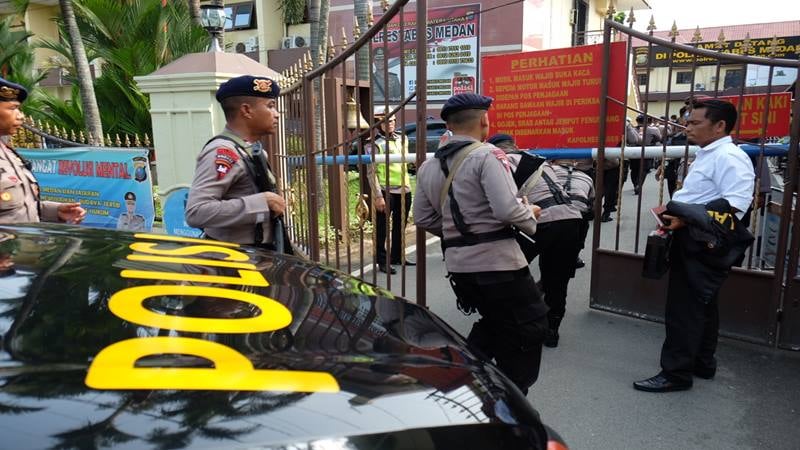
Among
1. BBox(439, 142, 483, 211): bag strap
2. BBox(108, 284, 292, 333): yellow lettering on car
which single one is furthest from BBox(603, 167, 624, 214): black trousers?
BBox(108, 284, 292, 333): yellow lettering on car

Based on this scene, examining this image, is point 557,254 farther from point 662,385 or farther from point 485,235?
point 485,235

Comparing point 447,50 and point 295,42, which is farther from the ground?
point 295,42

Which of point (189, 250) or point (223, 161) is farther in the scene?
point (223, 161)

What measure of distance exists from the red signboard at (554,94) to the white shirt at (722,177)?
1.03 meters

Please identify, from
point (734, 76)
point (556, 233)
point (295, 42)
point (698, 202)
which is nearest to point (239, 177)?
point (556, 233)

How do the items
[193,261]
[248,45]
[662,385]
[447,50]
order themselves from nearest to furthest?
[193,261] < [662,385] < [447,50] < [248,45]

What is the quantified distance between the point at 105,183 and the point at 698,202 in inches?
202

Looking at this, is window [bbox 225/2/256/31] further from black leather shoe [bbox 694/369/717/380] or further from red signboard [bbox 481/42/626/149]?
black leather shoe [bbox 694/369/717/380]

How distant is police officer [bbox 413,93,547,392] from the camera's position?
2.47 meters

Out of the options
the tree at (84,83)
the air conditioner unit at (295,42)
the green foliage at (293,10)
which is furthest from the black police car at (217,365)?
the green foliage at (293,10)

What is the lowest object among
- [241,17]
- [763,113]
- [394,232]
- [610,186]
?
[394,232]

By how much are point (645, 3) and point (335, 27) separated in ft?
38.9

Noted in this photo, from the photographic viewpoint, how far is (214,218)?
8.66ft

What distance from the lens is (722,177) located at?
9.92 feet
